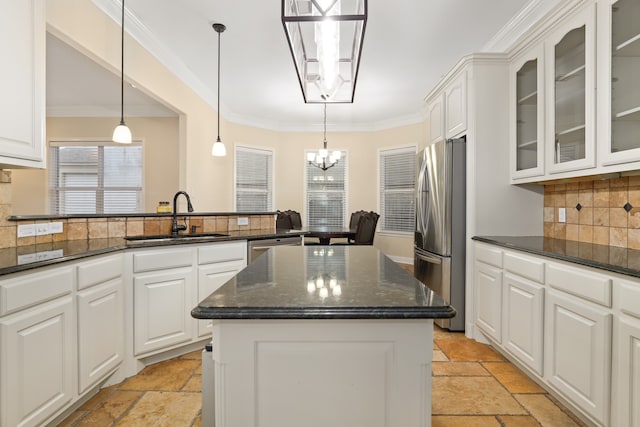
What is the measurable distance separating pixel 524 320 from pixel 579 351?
488 mm

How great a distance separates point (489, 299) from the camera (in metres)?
2.70

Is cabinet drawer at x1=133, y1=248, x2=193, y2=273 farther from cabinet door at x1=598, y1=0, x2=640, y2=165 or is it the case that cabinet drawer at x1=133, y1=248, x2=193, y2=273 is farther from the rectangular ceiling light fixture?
cabinet door at x1=598, y1=0, x2=640, y2=165

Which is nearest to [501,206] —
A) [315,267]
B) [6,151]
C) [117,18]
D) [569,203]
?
[569,203]

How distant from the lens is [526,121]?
2775mm

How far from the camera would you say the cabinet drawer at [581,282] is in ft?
5.21

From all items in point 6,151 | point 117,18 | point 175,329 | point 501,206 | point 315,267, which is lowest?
point 175,329

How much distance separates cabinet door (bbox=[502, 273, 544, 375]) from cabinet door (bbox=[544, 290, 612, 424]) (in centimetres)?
7

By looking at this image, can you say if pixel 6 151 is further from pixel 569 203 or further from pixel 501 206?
pixel 569 203

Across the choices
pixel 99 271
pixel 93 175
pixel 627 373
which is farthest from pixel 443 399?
pixel 93 175

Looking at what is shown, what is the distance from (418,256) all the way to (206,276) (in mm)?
2150

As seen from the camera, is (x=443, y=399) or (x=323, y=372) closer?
(x=323, y=372)

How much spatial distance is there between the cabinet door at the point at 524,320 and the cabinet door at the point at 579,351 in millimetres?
70

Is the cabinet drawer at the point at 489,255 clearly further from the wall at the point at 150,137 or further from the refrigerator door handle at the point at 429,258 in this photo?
the wall at the point at 150,137

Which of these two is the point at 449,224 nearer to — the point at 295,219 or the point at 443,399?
the point at 443,399
